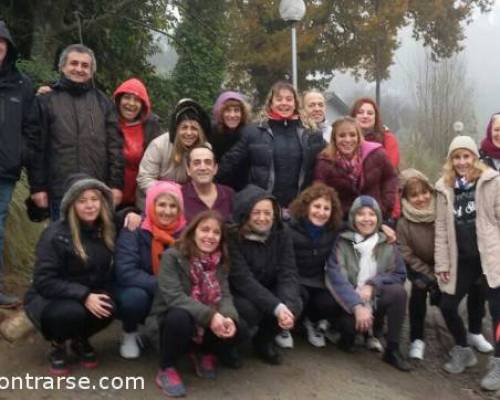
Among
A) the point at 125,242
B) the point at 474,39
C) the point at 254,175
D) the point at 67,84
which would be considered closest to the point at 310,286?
the point at 254,175

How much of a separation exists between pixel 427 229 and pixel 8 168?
11.8ft

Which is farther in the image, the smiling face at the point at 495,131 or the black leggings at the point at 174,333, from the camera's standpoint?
the smiling face at the point at 495,131

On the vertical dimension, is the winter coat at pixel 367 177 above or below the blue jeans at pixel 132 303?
above

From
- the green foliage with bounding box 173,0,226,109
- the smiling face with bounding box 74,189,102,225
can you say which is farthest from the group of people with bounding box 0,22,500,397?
the green foliage with bounding box 173,0,226,109

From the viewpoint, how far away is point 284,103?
5449 mm

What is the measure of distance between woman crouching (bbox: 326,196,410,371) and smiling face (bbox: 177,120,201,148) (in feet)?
4.84

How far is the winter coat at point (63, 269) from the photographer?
170 inches

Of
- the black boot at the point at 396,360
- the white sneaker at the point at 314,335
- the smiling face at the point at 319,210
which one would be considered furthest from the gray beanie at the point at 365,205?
the black boot at the point at 396,360

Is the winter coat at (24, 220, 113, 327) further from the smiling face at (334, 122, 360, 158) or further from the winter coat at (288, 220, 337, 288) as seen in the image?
the smiling face at (334, 122, 360, 158)

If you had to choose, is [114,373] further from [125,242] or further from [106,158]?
[106,158]

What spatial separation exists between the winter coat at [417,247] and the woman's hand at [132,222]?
2.36m

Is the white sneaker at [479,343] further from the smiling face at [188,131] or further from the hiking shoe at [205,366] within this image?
the smiling face at [188,131]

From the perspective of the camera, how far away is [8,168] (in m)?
4.89

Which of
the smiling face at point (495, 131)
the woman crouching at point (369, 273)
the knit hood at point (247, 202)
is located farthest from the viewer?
the smiling face at point (495, 131)
